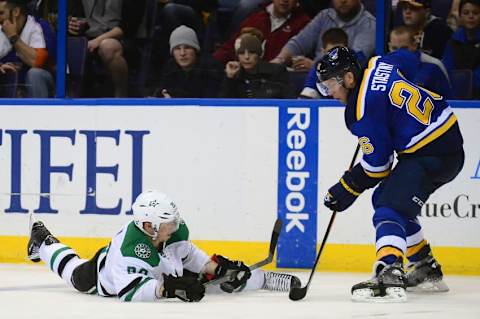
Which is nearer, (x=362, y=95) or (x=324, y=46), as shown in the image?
(x=362, y=95)

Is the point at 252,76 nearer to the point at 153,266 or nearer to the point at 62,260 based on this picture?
the point at 62,260

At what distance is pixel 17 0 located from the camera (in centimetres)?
812

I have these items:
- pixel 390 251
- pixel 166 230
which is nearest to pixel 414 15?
pixel 390 251

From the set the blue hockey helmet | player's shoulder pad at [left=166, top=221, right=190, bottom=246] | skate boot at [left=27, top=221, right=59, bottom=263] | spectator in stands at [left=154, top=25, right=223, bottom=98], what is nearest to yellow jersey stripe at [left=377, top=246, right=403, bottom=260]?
the blue hockey helmet

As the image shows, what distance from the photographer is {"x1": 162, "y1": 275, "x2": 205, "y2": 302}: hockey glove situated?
5785mm

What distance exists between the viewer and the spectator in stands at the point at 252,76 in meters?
7.55

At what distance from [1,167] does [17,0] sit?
115 cm

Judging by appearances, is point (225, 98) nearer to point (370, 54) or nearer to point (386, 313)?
point (370, 54)

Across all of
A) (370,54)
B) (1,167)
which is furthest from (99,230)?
(370,54)

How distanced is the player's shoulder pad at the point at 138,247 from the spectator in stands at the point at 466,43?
239cm

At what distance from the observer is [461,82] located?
733cm

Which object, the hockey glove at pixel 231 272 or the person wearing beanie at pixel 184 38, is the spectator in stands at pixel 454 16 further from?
the hockey glove at pixel 231 272

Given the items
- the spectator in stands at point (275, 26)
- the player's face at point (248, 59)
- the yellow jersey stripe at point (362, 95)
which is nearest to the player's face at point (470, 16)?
the spectator in stands at point (275, 26)

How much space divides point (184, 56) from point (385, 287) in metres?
2.55
